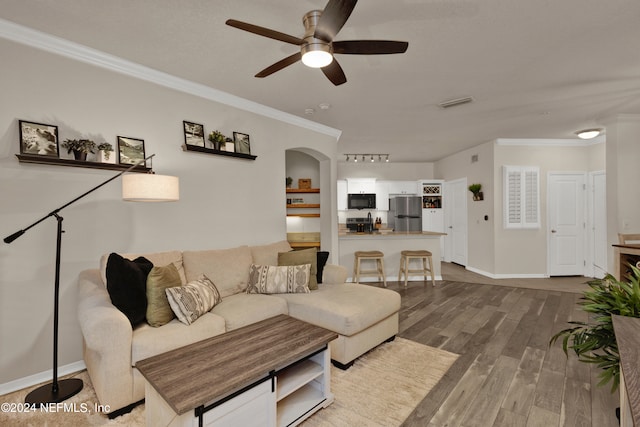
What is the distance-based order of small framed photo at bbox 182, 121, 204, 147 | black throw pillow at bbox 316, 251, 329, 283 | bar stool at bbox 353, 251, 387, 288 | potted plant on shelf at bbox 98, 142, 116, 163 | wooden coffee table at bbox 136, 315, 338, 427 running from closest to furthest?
wooden coffee table at bbox 136, 315, 338, 427 < potted plant on shelf at bbox 98, 142, 116, 163 < small framed photo at bbox 182, 121, 204, 147 < black throw pillow at bbox 316, 251, 329, 283 < bar stool at bbox 353, 251, 387, 288

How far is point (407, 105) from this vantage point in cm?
384

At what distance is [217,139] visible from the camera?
11.0 ft

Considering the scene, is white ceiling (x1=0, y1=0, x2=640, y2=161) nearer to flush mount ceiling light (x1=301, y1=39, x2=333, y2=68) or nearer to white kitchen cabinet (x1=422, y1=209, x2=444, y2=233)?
flush mount ceiling light (x1=301, y1=39, x2=333, y2=68)

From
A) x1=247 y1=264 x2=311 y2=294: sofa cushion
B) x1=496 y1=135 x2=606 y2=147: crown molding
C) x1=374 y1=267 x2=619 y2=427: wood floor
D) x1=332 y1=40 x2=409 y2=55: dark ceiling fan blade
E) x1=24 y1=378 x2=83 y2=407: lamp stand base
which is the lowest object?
x1=374 y1=267 x2=619 y2=427: wood floor

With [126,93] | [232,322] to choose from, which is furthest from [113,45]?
[232,322]

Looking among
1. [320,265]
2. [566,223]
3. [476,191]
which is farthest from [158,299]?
[566,223]

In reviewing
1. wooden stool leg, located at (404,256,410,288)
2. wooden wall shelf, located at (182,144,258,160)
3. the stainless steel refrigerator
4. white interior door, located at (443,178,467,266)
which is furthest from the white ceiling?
the stainless steel refrigerator

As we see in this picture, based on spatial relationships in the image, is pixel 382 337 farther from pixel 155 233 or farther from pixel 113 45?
pixel 113 45

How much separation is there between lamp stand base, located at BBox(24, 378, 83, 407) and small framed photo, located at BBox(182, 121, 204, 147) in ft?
7.48

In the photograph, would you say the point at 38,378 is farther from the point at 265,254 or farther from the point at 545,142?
the point at 545,142

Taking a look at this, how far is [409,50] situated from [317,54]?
1068 mm

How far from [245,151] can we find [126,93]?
51.9 inches

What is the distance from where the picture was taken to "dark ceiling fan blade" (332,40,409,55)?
1813mm

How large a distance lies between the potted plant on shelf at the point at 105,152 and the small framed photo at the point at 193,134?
0.72m
